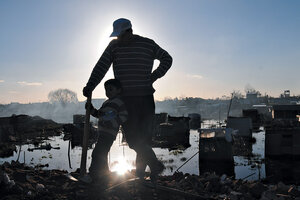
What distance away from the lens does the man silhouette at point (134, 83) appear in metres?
4.41

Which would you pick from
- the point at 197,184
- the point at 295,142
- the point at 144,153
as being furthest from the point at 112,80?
the point at 295,142

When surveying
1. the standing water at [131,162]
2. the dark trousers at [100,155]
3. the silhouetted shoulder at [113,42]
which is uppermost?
the silhouetted shoulder at [113,42]

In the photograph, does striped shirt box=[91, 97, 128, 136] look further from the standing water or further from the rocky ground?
the standing water

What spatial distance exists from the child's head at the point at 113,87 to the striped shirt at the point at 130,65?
82 millimetres

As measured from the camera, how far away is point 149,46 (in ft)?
15.0

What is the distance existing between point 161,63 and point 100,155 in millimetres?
1651

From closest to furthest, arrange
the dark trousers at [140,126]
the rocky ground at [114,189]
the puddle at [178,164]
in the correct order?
the rocky ground at [114,189] < the dark trousers at [140,126] < the puddle at [178,164]

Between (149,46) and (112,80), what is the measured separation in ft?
2.54

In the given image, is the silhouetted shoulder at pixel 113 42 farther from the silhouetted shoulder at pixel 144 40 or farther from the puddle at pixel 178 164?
the puddle at pixel 178 164

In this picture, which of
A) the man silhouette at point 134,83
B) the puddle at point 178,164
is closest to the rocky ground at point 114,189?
the man silhouette at point 134,83

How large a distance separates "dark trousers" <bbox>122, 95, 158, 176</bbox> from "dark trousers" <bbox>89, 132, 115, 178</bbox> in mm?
328

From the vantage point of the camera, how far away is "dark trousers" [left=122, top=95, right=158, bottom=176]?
4406 mm

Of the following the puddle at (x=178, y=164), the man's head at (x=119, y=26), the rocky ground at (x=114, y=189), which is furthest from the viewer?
the puddle at (x=178, y=164)

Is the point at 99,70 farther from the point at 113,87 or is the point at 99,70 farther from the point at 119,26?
the point at 119,26
